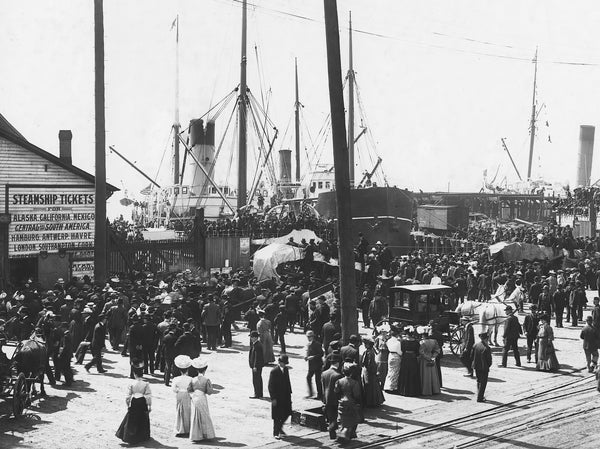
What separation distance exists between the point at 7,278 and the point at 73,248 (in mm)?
2882

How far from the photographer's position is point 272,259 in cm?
3119

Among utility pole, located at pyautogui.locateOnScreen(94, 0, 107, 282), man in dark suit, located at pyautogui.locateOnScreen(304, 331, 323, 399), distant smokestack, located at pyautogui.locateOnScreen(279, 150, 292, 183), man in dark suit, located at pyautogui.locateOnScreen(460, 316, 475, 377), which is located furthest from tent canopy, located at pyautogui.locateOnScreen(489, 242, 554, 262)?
distant smokestack, located at pyautogui.locateOnScreen(279, 150, 292, 183)

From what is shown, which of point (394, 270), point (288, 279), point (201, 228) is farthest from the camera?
point (201, 228)

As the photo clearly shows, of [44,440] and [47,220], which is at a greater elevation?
[47,220]

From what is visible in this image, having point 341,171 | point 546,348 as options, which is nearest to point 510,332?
point 546,348

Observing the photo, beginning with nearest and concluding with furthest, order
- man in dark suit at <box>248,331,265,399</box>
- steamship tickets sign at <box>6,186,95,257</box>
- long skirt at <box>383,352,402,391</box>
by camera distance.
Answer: man in dark suit at <box>248,331,265,399</box> → long skirt at <box>383,352,402,391</box> → steamship tickets sign at <box>6,186,95,257</box>

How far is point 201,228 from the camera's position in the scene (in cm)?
3516

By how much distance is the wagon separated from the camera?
13828mm

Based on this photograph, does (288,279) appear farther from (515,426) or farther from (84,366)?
(515,426)

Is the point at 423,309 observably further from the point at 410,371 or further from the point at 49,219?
the point at 49,219

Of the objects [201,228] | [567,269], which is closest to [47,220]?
[201,228]

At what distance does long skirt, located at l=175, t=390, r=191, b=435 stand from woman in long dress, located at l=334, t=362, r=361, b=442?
2512 millimetres

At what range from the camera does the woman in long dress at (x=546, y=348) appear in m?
18.5

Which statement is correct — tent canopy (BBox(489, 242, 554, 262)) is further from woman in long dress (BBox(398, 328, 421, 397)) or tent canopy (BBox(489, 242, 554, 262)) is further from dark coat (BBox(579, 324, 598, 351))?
woman in long dress (BBox(398, 328, 421, 397))
